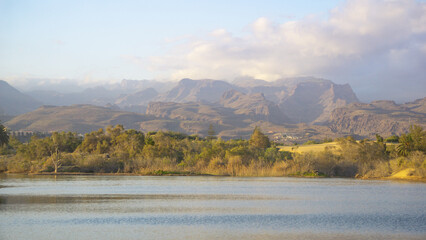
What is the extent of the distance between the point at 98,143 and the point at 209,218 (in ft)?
216

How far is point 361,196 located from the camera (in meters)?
45.6

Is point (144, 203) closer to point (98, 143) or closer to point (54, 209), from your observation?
point (54, 209)

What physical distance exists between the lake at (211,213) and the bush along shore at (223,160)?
22.6 meters

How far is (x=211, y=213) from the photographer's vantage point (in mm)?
34188

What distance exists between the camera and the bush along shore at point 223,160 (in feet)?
248

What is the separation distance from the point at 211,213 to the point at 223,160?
44350 mm

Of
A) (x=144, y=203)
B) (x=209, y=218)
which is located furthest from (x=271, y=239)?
(x=144, y=203)

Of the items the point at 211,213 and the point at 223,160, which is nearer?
the point at 211,213

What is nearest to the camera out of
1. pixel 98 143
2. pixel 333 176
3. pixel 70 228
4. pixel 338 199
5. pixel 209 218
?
pixel 70 228

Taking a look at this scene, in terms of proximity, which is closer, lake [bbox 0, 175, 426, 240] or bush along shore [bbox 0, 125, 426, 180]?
lake [bbox 0, 175, 426, 240]

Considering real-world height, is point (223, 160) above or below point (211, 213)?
below

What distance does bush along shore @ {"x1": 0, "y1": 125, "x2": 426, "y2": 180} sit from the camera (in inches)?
2975

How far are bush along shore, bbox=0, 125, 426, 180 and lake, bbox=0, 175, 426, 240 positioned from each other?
22.6 meters

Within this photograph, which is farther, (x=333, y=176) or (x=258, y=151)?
(x=258, y=151)
